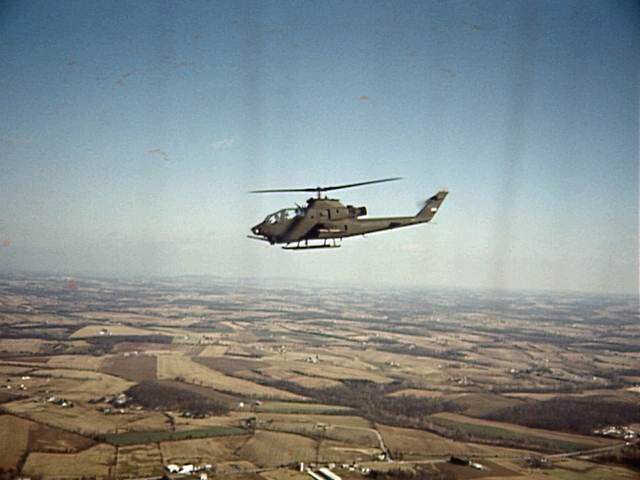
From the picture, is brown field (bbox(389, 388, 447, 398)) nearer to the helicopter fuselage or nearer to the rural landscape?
the rural landscape

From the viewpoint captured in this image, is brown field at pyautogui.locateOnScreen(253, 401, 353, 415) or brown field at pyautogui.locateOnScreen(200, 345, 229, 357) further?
brown field at pyautogui.locateOnScreen(200, 345, 229, 357)

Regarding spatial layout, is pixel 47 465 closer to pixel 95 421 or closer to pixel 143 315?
pixel 95 421

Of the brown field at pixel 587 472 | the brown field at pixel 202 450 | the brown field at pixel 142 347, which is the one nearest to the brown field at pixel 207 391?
the brown field at pixel 202 450

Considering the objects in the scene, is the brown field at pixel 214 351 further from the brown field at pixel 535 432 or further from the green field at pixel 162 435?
the brown field at pixel 535 432

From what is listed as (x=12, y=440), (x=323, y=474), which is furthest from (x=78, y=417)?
(x=323, y=474)

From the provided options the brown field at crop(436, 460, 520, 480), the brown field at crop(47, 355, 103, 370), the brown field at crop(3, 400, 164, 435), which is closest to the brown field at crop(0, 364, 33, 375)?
the brown field at crop(47, 355, 103, 370)
